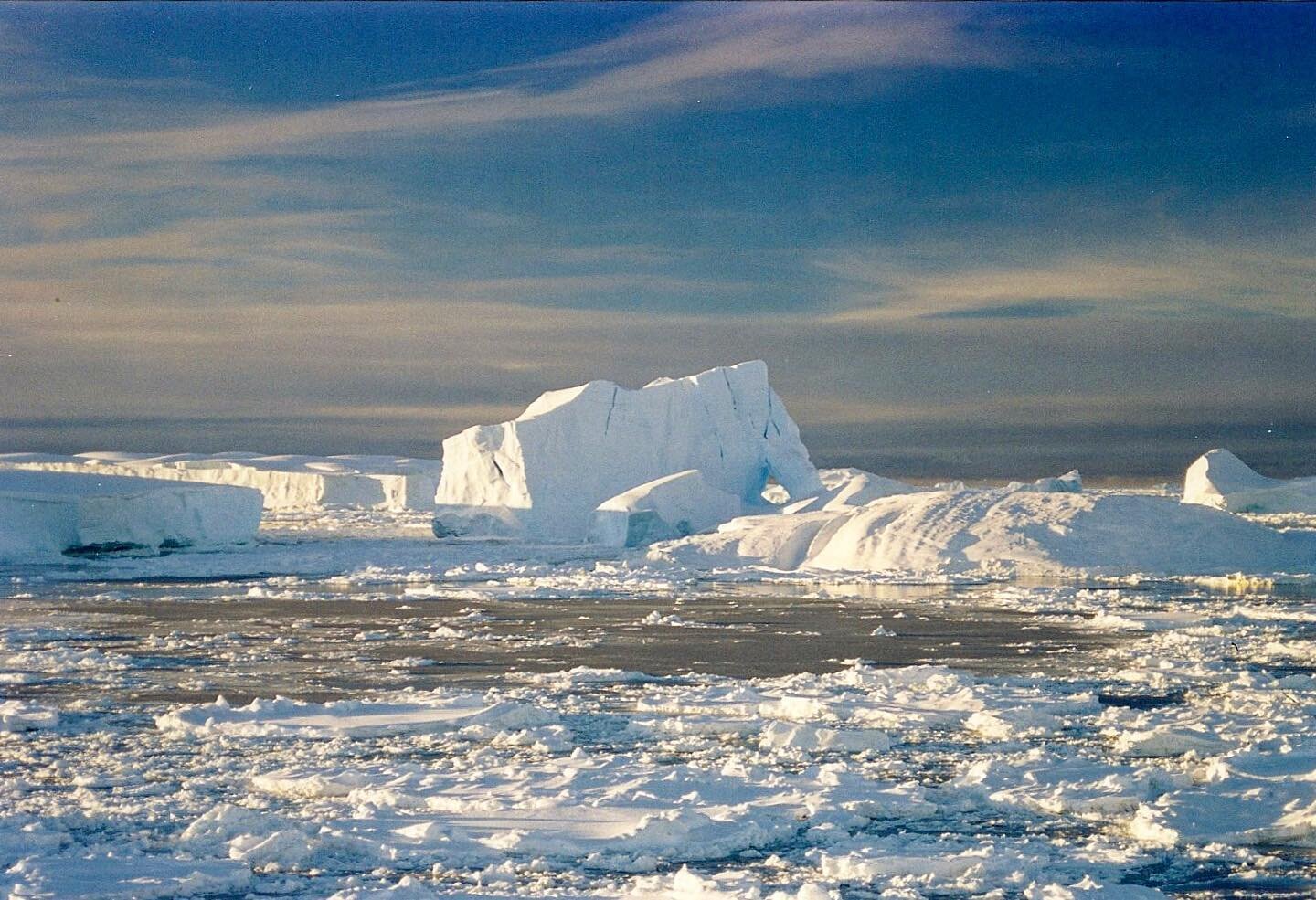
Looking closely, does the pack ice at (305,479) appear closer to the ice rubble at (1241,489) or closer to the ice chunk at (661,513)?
the ice chunk at (661,513)

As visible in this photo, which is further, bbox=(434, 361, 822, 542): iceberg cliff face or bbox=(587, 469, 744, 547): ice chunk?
bbox=(434, 361, 822, 542): iceberg cliff face

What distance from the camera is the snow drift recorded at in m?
18.4

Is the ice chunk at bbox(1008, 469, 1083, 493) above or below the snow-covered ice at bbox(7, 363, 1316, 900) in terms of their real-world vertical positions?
above

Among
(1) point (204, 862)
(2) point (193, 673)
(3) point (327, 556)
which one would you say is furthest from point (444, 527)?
(1) point (204, 862)

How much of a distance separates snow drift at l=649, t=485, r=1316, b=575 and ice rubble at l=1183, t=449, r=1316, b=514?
1516cm

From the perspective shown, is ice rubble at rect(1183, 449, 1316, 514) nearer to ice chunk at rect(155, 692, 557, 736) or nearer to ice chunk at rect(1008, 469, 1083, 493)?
ice chunk at rect(1008, 469, 1083, 493)

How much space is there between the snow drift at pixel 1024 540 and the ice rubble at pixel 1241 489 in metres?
15.2

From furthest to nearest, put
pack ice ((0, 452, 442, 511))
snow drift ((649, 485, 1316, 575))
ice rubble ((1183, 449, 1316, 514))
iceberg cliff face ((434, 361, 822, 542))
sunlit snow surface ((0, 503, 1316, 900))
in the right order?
pack ice ((0, 452, 442, 511))
ice rubble ((1183, 449, 1316, 514))
iceberg cliff face ((434, 361, 822, 542))
snow drift ((649, 485, 1316, 575))
sunlit snow surface ((0, 503, 1316, 900))

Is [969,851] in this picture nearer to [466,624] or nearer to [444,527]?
[466,624]

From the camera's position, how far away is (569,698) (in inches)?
331

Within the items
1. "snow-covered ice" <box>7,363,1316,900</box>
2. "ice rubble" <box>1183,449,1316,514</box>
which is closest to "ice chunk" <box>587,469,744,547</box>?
"snow-covered ice" <box>7,363,1316,900</box>

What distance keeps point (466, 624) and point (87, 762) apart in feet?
21.1

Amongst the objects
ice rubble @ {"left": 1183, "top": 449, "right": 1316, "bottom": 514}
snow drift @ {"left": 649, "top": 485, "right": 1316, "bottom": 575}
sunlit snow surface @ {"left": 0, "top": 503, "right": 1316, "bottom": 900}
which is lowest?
sunlit snow surface @ {"left": 0, "top": 503, "right": 1316, "bottom": 900}

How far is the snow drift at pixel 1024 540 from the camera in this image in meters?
18.4
